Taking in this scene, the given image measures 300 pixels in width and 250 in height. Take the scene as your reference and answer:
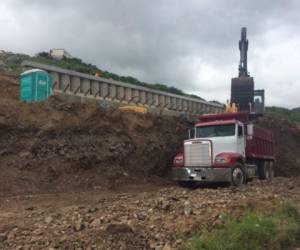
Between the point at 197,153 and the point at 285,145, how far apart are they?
14.3 m

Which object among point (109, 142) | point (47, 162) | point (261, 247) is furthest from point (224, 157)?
point (261, 247)

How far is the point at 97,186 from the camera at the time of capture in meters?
14.7

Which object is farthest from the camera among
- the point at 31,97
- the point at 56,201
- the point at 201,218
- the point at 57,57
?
the point at 57,57

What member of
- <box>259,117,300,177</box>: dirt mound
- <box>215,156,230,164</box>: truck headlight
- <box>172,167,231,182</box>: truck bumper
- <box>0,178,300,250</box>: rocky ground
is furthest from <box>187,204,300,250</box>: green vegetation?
<box>259,117,300,177</box>: dirt mound

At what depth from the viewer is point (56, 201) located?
464 inches

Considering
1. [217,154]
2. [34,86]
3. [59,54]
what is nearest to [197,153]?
[217,154]

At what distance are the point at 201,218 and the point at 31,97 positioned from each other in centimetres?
984

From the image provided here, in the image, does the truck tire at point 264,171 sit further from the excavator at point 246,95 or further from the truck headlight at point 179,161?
the excavator at point 246,95

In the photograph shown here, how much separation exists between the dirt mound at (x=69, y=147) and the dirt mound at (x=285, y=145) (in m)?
8.78

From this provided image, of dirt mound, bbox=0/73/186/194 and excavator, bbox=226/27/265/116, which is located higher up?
excavator, bbox=226/27/265/116

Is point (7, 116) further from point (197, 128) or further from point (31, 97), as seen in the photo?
point (197, 128)

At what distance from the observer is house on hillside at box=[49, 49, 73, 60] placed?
3550 cm

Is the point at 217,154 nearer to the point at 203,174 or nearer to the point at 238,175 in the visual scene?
the point at 203,174

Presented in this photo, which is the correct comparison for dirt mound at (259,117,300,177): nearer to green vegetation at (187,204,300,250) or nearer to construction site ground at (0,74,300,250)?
construction site ground at (0,74,300,250)
